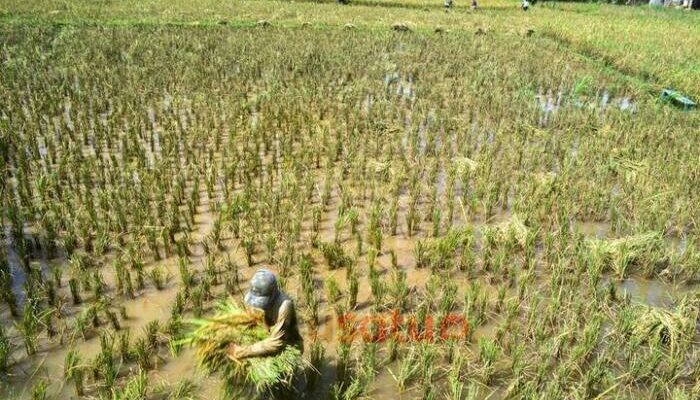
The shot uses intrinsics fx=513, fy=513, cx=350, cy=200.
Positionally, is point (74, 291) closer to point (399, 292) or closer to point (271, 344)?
point (271, 344)

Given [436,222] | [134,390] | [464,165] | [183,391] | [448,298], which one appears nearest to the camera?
[134,390]

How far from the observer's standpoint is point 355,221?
4621 mm

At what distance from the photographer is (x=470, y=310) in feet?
11.6

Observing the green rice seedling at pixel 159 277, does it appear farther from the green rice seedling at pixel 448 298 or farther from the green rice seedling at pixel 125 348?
the green rice seedling at pixel 448 298

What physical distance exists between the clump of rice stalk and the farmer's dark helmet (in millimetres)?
2730

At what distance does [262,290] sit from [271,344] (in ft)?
0.86

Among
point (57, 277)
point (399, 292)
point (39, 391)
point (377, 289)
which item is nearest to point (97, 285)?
point (57, 277)

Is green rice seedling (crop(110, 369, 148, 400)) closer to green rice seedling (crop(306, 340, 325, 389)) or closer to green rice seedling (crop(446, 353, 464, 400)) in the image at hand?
green rice seedling (crop(306, 340, 325, 389))

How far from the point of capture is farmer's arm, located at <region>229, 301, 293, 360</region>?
2.35 metres

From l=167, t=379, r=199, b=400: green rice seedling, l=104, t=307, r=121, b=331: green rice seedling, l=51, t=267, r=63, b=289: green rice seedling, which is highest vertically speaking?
l=51, t=267, r=63, b=289: green rice seedling

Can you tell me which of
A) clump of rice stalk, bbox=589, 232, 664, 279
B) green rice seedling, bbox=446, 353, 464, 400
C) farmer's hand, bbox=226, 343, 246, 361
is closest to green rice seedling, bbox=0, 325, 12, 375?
farmer's hand, bbox=226, 343, 246, 361

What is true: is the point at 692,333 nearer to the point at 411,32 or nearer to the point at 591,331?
the point at 591,331

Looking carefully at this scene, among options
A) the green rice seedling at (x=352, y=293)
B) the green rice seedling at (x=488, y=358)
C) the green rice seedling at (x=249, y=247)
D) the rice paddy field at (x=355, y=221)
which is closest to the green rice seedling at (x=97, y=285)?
the rice paddy field at (x=355, y=221)

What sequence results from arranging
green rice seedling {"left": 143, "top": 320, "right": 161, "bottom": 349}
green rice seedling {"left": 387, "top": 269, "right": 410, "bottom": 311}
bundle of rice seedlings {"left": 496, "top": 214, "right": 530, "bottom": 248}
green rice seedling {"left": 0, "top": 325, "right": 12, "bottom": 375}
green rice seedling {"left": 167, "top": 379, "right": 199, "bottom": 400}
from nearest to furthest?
1. green rice seedling {"left": 167, "top": 379, "right": 199, "bottom": 400}
2. green rice seedling {"left": 0, "top": 325, "right": 12, "bottom": 375}
3. green rice seedling {"left": 143, "top": 320, "right": 161, "bottom": 349}
4. green rice seedling {"left": 387, "top": 269, "right": 410, "bottom": 311}
5. bundle of rice seedlings {"left": 496, "top": 214, "right": 530, "bottom": 248}
